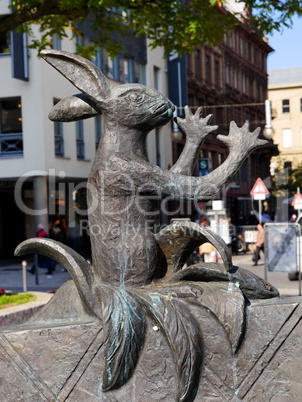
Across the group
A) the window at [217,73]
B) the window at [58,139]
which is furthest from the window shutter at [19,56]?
the window at [217,73]

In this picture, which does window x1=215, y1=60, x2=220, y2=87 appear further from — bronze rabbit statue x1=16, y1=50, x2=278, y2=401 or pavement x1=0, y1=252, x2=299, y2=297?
bronze rabbit statue x1=16, y1=50, x2=278, y2=401

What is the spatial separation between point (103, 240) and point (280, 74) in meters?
90.0

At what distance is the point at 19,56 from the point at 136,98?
20116mm

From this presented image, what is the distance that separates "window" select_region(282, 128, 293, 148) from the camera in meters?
81.7

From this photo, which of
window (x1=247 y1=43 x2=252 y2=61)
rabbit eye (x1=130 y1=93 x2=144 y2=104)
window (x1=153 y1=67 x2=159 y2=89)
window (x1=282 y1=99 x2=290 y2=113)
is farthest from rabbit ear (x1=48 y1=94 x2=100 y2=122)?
window (x1=282 y1=99 x2=290 y2=113)

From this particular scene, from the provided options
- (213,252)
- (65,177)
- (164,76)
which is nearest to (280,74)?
(164,76)

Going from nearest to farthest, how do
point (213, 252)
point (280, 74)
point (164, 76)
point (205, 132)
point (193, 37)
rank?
1. point (205, 132)
2. point (193, 37)
3. point (213, 252)
4. point (164, 76)
5. point (280, 74)

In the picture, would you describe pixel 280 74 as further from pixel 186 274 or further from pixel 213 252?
pixel 186 274

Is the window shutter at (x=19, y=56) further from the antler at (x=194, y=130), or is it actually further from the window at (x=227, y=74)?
the window at (x=227, y=74)

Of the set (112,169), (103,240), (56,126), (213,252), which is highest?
(56,126)

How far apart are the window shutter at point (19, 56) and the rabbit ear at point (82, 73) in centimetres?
1946

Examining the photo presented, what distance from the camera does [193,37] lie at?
12969 millimetres

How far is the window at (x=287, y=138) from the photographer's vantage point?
8169 cm

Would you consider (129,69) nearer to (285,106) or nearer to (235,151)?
(235,151)
